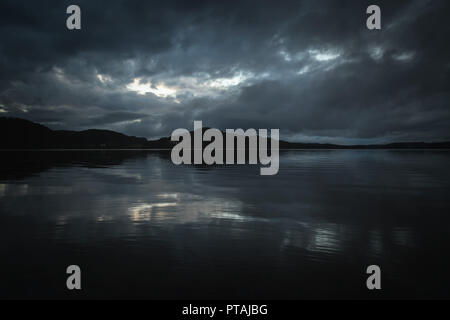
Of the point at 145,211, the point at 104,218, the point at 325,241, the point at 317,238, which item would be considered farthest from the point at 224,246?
the point at 104,218

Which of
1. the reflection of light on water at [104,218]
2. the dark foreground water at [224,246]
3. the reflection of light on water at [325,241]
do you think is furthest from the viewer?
the reflection of light on water at [104,218]

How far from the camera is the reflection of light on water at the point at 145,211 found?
50.8ft

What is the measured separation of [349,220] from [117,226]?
12.4m

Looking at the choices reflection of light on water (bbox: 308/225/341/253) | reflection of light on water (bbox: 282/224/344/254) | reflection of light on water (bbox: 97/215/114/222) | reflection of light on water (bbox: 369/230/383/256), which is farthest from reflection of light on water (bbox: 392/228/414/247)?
reflection of light on water (bbox: 97/215/114/222)

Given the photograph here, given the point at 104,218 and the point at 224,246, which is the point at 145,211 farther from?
the point at 224,246

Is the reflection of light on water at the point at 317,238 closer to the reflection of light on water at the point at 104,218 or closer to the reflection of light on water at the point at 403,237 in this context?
the reflection of light on water at the point at 403,237

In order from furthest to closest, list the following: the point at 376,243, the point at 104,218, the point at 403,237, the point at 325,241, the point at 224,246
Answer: the point at 104,218 < the point at 403,237 < the point at 325,241 < the point at 376,243 < the point at 224,246

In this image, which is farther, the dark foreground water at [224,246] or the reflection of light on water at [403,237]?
the reflection of light on water at [403,237]

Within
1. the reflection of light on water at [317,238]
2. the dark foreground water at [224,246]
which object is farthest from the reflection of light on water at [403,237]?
the reflection of light on water at [317,238]

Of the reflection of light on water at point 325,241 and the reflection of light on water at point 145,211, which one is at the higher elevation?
the reflection of light on water at point 145,211

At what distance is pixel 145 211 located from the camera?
17.1 meters
